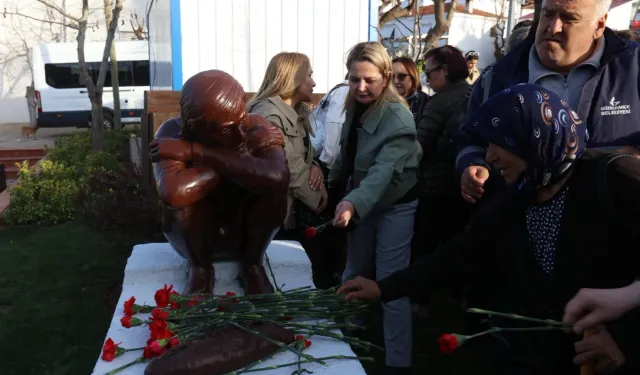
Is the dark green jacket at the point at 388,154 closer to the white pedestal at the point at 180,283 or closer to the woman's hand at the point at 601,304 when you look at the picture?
the white pedestal at the point at 180,283

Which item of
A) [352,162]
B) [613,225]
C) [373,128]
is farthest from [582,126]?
[352,162]

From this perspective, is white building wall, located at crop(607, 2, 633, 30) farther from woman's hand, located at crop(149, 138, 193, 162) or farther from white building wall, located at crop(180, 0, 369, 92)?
woman's hand, located at crop(149, 138, 193, 162)

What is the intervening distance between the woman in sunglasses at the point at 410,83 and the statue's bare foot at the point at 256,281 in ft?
7.82

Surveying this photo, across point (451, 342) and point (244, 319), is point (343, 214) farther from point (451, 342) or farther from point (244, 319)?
point (451, 342)

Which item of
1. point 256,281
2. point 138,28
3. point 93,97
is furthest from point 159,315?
point 138,28

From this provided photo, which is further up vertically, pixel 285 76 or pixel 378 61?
pixel 378 61

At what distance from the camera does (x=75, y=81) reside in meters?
18.1

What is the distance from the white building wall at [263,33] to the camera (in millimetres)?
5660

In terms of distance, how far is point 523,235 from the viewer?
1.88m

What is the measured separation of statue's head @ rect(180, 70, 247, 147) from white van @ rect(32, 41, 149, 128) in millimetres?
16322

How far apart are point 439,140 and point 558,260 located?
7.64 ft

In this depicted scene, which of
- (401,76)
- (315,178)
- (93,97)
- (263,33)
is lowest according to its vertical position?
(93,97)

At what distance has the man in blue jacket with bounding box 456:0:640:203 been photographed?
2.21m

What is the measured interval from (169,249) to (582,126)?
82.7 inches
